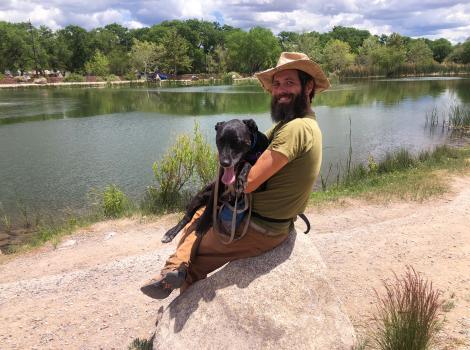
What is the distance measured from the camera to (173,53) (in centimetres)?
7350

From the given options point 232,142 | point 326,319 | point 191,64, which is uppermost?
point 191,64

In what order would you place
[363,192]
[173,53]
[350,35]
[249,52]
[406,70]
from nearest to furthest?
1. [363,192]
2. [406,70]
3. [173,53]
4. [249,52]
5. [350,35]

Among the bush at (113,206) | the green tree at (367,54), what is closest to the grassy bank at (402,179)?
the bush at (113,206)

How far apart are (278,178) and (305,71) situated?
2.40ft

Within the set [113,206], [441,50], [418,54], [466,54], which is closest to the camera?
[113,206]

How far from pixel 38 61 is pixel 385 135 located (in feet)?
219

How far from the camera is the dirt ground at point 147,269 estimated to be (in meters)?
3.59

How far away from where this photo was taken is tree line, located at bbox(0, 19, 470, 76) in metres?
65.1

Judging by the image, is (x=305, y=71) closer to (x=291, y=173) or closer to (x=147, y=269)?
(x=291, y=173)

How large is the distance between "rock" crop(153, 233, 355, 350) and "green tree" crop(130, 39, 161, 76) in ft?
235

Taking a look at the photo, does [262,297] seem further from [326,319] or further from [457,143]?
[457,143]

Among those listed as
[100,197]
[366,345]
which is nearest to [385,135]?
[100,197]

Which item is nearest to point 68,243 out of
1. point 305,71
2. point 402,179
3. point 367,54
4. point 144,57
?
point 305,71

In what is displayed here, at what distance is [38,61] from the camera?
67500mm
